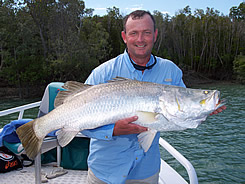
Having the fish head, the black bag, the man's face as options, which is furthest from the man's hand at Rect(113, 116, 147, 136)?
the black bag

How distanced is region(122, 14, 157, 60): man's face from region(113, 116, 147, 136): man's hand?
818 mm


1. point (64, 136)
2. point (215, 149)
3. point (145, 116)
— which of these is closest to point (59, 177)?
point (64, 136)

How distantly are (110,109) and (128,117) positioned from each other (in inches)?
7.4

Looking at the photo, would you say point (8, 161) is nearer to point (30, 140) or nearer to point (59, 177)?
point (59, 177)

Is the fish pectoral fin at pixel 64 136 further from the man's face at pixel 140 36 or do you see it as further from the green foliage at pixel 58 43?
the green foliage at pixel 58 43

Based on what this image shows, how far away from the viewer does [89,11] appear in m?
45.8

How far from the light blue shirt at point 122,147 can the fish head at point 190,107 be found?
0.36 metres

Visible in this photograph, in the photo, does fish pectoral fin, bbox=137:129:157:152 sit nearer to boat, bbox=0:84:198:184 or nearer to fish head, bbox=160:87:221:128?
fish head, bbox=160:87:221:128

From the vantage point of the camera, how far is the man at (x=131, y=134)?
2492mm

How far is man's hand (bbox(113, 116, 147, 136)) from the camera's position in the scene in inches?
88.2

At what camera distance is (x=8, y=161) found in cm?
437

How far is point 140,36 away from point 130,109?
851 mm

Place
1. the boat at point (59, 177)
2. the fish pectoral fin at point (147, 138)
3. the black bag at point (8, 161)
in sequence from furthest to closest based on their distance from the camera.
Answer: the black bag at point (8, 161), the boat at point (59, 177), the fish pectoral fin at point (147, 138)

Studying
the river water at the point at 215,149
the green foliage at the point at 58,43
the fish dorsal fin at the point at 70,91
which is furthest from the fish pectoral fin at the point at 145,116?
the green foliage at the point at 58,43
